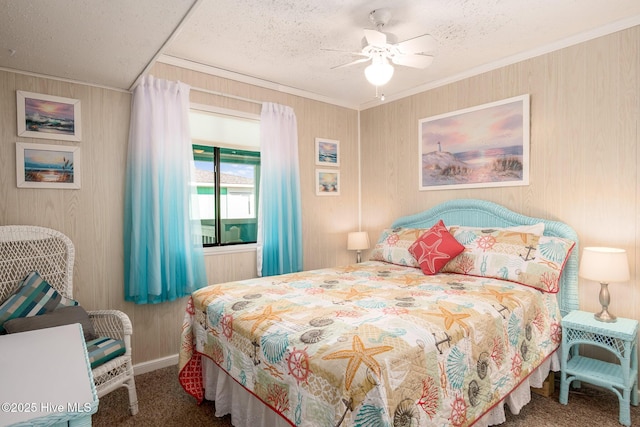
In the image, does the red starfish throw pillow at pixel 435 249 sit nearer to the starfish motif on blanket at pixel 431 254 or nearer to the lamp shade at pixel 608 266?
the starfish motif on blanket at pixel 431 254

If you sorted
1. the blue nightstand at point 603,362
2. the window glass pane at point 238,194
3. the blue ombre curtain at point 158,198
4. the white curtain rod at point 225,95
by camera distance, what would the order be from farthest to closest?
1. the window glass pane at point 238,194
2. the white curtain rod at point 225,95
3. the blue ombre curtain at point 158,198
4. the blue nightstand at point 603,362

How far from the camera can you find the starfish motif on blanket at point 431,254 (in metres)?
2.97

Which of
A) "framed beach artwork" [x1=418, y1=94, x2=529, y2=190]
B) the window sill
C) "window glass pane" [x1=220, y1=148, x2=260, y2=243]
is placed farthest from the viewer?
"window glass pane" [x1=220, y1=148, x2=260, y2=243]

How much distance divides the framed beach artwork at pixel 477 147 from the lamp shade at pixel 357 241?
0.91 metres

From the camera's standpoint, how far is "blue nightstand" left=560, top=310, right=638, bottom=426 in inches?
86.8

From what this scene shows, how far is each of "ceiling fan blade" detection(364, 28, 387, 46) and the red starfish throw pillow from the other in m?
1.68

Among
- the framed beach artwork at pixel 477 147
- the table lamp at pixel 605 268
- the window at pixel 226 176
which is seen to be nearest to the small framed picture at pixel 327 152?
the window at pixel 226 176

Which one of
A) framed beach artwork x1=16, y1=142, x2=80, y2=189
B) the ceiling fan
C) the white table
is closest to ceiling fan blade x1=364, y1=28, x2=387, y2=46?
the ceiling fan

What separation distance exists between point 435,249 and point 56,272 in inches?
115

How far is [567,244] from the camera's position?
263 cm

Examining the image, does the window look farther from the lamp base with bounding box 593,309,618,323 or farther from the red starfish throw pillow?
the lamp base with bounding box 593,309,618,323

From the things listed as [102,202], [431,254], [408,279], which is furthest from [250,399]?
[102,202]

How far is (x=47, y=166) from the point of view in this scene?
8.53 ft

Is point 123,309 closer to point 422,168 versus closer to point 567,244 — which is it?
point 422,168
